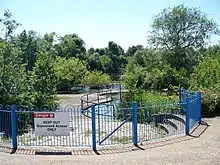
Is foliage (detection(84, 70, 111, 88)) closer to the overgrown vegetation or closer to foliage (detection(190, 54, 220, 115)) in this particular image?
the overgrown vegetation

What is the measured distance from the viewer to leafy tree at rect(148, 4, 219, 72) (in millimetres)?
50200

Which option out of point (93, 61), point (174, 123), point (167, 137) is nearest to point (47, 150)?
point (167, 137)

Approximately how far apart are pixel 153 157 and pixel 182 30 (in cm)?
4451

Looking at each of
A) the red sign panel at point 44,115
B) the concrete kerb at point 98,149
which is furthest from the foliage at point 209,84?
the red sign panel at point 44,115

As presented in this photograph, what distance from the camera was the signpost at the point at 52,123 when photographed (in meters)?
10.3

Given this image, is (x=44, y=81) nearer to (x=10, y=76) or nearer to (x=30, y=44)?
(x=10, y=76)

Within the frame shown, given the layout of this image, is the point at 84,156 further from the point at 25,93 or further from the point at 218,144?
the point at 25,93

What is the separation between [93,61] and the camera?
80.0 meters

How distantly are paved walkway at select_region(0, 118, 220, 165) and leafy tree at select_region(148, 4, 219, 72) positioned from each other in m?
40.2

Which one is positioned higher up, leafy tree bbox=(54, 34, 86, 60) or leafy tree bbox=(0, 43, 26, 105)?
leafy tree bbox=(54, 34, 86, 60)

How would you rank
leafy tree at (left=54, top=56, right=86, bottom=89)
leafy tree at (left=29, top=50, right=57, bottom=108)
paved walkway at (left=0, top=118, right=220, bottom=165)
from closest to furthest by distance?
paved walkway at (left=0, top=118, right=220, bottom=165)
leafy tree at (left=29, top=50, right=57, bottom=108)
leafy tree at (left=54, top=56, right=86, bottom=89)

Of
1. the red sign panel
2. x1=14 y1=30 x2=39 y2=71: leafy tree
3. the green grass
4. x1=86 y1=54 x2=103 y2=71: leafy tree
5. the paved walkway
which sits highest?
x1=14 y1=30 x2=39 y2=71: leafy tree

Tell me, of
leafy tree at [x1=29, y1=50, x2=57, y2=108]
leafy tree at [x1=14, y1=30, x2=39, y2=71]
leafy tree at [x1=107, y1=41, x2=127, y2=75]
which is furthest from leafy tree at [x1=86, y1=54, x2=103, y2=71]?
leafy tree at [x1=29, y1=50, x2=57, y2=108]

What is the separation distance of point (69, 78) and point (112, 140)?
34553mm
